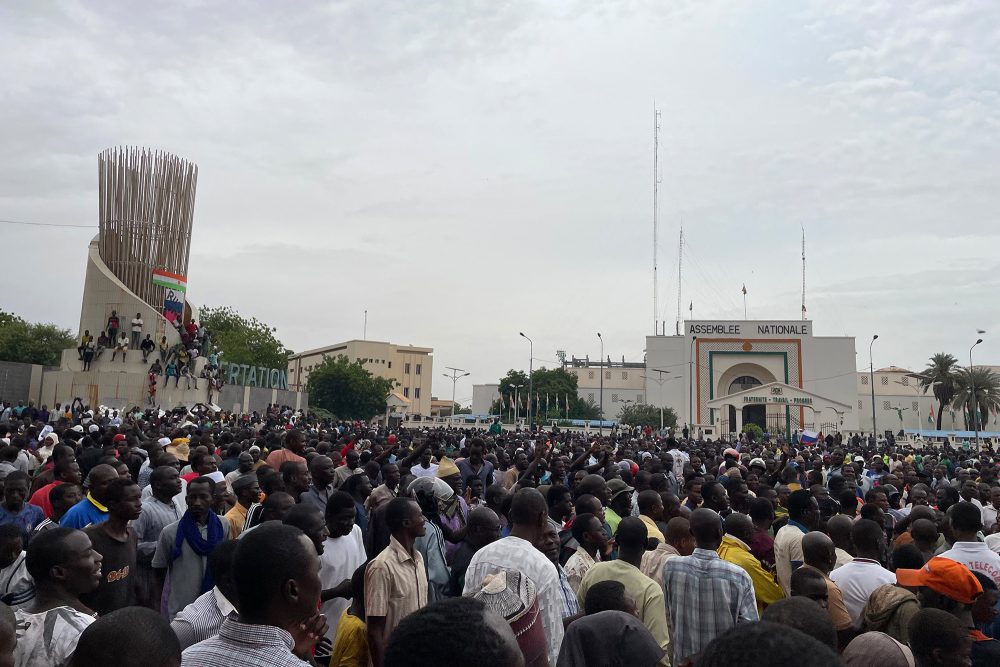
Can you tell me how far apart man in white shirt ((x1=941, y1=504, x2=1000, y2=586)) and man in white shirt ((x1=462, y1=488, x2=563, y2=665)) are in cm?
289

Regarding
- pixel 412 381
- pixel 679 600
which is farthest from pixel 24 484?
pixel 412 381

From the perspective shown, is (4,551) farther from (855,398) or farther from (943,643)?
(855,398)

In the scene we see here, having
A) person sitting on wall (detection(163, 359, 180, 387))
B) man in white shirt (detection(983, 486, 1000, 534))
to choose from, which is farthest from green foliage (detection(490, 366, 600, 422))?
man in white shirt (detection(983, 486, 1000, 534))

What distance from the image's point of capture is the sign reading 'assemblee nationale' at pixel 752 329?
221 feet

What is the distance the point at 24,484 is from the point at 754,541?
5.82 meters

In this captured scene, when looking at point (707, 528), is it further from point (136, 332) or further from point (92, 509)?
point (136, 332)

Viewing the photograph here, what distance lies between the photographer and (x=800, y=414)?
60281 millimetres

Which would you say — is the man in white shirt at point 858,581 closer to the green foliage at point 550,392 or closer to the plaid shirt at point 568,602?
the plaid shirt at point 568,602

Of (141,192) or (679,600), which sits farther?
(141,192)

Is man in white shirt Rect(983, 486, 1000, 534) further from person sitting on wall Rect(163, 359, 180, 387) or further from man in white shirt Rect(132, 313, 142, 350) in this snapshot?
man in white shirt Rect(132, 313, 142, 350)

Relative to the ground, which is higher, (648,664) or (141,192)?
(141,192)

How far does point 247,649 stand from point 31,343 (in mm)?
64892

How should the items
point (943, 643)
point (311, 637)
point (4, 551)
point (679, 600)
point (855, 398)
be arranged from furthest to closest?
point (855, 398) → point (679, 600) → point (4, 551) → point (943, 643) → point (311, 637)

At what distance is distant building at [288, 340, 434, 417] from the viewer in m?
100
